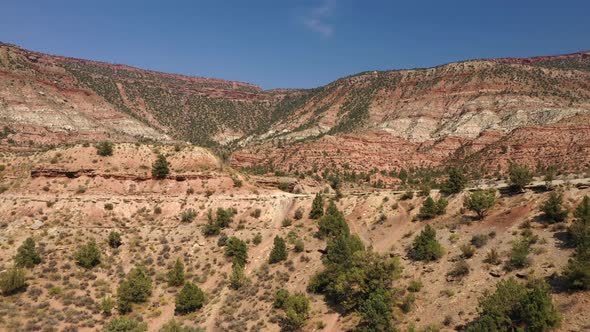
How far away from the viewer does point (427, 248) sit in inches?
1182

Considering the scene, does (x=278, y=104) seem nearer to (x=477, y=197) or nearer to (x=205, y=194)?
(x=205, y=194)

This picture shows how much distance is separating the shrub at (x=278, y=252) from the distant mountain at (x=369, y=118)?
140 ft

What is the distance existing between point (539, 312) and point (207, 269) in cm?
2658

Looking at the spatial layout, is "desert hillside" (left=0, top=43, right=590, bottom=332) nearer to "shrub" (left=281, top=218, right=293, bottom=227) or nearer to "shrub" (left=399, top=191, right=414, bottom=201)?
"shrub" (left=281, top=218, right=293, bottom=227)

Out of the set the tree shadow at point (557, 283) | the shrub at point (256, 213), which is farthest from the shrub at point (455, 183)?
the shrub at point (256, 213)

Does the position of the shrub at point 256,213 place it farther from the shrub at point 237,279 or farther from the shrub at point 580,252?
the shrub at point 580,252

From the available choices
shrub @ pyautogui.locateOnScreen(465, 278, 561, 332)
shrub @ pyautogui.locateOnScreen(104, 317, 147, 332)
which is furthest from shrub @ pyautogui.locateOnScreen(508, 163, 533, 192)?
shrub @ pyautogui.locateOnScreen(104, 317, 147, 332)

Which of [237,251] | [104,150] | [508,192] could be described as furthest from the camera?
[104,150]

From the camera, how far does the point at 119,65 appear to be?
615 ft

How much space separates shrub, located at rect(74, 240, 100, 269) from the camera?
3609 cm

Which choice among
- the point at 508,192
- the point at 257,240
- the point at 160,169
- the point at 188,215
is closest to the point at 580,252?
the point at 508,192

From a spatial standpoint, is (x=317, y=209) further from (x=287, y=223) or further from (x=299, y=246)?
(x=299, y=246)

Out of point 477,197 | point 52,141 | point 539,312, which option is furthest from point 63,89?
point 539,312

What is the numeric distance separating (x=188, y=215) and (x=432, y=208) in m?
24.5
